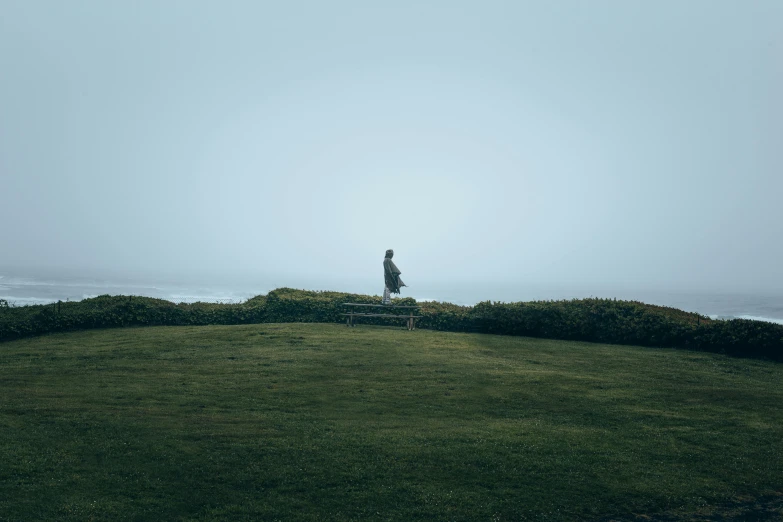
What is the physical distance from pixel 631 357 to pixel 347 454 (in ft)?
39.8

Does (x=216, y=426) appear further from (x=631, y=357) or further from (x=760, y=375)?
(x=760, y=375)

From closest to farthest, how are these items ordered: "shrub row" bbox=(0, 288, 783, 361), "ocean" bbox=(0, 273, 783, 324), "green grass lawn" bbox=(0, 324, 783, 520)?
"green grass lawn" bbox=(0, 324, 783, 520) → "shrub row" bbox=(0, 288, 783, 361) → "ocean" bbox=(0, 273, 783, 324)

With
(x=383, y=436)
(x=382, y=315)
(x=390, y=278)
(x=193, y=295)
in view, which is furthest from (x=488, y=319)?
(x=193, y=295)

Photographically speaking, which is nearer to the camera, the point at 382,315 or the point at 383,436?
the point at 383,436

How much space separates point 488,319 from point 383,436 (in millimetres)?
13301

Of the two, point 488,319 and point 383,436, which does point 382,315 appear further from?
point 383,436

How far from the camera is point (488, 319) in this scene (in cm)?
2441

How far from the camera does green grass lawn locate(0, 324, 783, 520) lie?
944 cm

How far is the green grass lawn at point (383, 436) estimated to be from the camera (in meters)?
9.44

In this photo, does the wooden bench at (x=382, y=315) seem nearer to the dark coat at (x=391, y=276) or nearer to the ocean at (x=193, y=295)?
the dark coat at (x=391, y=276)

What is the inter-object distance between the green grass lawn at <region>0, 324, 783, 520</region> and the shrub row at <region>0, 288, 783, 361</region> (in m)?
1.80

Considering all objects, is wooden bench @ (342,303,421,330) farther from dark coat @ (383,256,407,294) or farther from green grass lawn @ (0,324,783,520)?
green grass lawn @ (0,324,783,520)

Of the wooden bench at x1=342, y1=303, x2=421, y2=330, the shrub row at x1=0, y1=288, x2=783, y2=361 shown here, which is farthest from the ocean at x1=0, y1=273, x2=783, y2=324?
the wooden bench at x1=342, y1=303, x2=421, y2=330

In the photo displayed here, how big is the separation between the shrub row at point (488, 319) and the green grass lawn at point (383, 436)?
1.80m
